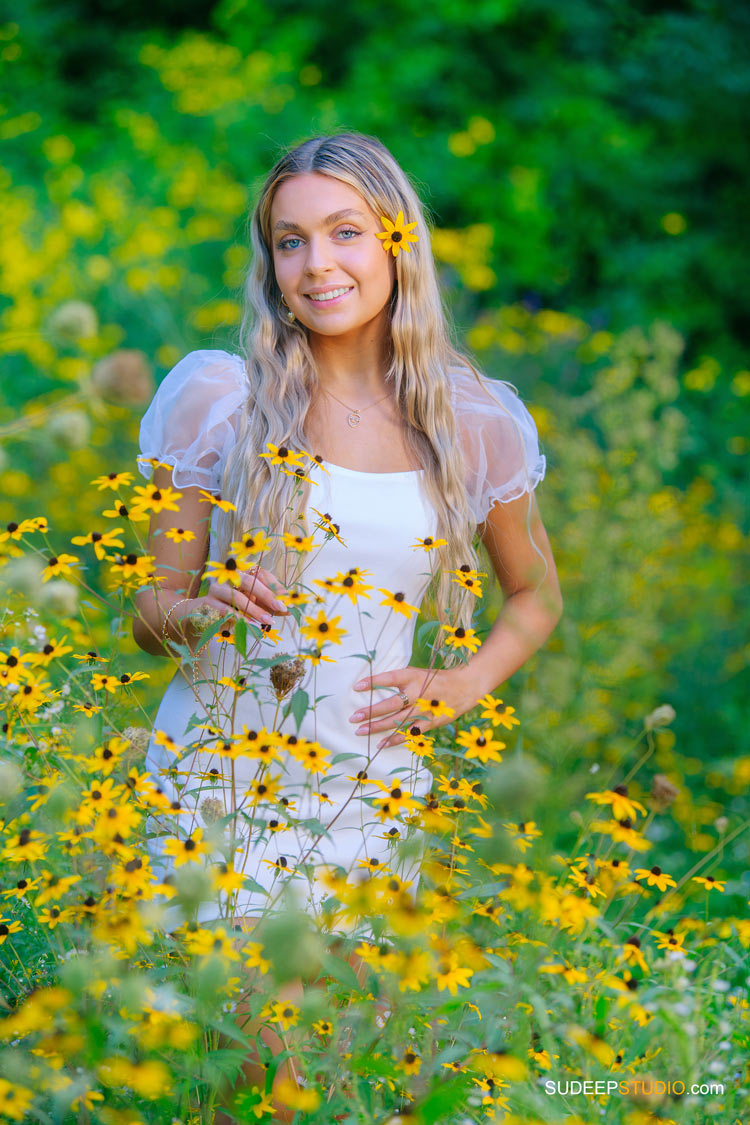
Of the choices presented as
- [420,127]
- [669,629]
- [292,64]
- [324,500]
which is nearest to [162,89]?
[292,64]

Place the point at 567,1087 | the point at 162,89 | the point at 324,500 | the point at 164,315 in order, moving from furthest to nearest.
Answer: the point at 162,89, the point at 164,315, the point at 324,500, the point at 567,1087

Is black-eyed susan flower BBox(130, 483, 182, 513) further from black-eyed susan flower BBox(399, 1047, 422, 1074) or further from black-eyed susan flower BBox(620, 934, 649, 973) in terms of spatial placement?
black-eyed susan flower BBox(620, 934, 649, 973)

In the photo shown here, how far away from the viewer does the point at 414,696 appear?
185cm

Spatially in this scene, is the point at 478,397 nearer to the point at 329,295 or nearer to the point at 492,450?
the point at 492,450

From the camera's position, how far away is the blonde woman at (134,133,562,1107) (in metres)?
2.03

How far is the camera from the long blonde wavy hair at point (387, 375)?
2.07m

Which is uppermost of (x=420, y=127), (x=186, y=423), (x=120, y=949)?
(x=420, y=127)

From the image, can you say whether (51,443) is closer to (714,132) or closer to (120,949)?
(120,949)

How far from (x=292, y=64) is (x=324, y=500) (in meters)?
4.52

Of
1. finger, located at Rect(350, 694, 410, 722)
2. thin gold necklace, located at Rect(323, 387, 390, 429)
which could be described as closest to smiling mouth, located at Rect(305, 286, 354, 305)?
thin gold necklace, located at Rect(323, 387, 390, 429)

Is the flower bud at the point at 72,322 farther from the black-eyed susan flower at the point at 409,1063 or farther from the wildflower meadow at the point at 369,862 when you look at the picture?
the black-eyed susan flower at the point at 409,1063

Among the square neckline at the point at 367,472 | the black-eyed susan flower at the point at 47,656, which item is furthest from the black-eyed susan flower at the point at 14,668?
the square neckline at the point at 367,472

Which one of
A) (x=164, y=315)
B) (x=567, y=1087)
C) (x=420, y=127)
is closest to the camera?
(x=567, y=1087)

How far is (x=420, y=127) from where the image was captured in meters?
5.75
